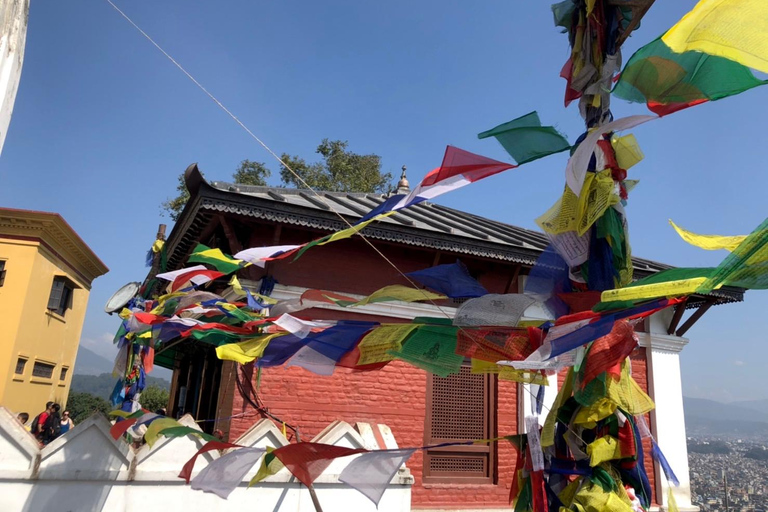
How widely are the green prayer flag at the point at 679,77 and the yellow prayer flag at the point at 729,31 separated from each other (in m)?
0.14

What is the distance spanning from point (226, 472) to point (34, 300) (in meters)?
20.9

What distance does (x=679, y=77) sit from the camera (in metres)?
2.54

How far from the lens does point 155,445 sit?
5547 mm

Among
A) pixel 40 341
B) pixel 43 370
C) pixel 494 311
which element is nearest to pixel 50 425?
pixel 40 341

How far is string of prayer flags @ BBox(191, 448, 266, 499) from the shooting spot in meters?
3.88

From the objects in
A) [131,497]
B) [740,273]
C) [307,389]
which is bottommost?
[131,497]

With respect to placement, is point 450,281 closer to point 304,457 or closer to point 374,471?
point 374,471

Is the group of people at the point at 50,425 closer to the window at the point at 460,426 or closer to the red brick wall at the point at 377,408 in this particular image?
the red brick wall at the point at 377,408

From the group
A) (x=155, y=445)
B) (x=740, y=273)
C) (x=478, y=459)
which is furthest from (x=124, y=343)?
(x=740, y=273)

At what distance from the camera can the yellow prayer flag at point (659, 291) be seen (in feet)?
7.12

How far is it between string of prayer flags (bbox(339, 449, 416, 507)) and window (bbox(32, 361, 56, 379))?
76.7 ft

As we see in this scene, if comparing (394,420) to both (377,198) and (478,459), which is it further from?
(377,198)

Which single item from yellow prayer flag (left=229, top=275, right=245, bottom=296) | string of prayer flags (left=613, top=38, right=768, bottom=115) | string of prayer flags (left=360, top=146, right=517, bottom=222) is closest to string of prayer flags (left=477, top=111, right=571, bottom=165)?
string of prayer flags (left=360, top=146, right=517, bottom=222)

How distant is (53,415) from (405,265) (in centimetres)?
900
